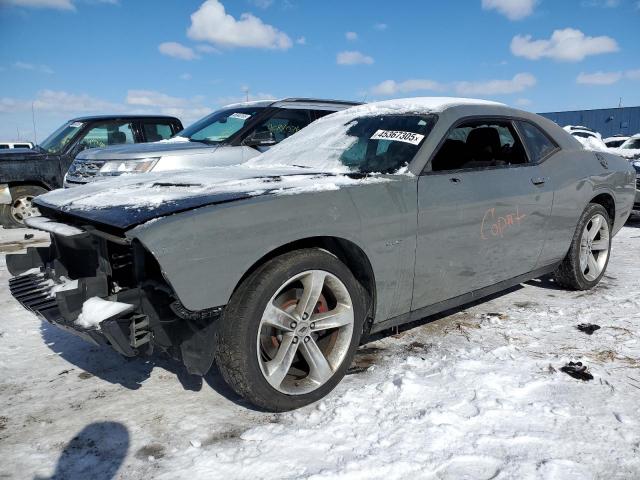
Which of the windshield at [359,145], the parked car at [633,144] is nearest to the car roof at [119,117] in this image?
the windshield at [359,145]

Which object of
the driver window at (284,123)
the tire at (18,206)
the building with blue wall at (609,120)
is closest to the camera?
the driver window at (284,123)

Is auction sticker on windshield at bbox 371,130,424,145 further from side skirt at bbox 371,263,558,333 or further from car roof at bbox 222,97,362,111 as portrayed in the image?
car roof at bbox 222,97,362,111

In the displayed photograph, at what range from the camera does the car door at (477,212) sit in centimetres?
294

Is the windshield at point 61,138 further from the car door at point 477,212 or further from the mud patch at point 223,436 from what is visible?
the mud patch at point 223,436

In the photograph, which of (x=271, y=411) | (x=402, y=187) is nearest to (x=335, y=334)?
(x=271, y=411)

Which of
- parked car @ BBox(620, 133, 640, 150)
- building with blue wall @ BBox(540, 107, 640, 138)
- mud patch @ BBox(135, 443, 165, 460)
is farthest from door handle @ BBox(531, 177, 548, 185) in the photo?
building with blue wall @ BBox(540, 107, 640, 138)

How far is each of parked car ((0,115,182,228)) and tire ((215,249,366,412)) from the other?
6.54 meters

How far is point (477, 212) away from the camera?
312cm

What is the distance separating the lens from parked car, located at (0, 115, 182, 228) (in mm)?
7895

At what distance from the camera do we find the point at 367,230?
8.57 ft

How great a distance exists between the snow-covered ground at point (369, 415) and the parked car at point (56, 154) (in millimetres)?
5269

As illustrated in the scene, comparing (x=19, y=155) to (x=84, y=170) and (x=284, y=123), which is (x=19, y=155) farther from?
(x=284, y=123)

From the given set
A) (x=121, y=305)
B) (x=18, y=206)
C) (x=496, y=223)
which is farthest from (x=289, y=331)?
(x=18, y=206)

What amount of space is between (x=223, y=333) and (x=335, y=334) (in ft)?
2.24
